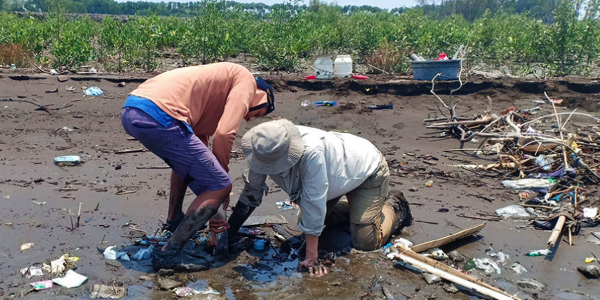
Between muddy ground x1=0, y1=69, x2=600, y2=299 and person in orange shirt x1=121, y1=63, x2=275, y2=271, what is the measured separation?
0.59 meters

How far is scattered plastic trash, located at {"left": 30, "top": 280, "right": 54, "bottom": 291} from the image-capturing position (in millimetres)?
3936

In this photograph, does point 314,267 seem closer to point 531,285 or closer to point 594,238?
point 531,285

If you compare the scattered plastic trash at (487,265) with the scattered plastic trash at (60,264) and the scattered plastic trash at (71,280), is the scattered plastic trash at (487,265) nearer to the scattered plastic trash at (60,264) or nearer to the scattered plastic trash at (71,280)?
the scattered plastic trash at (71,280)

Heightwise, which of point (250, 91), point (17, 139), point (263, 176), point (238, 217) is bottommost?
point (17, 139)

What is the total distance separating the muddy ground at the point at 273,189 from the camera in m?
4.27

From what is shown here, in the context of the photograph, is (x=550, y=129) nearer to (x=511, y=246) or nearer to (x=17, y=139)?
(x=511, y=246)

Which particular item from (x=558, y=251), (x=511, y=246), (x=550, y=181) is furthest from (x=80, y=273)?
(x=550, y=181)

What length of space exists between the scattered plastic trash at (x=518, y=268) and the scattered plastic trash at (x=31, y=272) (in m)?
3.86

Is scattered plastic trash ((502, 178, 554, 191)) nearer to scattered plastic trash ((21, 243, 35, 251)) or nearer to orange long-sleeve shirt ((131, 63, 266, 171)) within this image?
orange long-sleeve shirt ((131, 63, 266, 171))

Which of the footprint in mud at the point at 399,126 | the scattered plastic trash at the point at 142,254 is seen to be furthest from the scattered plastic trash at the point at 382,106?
the scattered plastic trash at the point at 142,254

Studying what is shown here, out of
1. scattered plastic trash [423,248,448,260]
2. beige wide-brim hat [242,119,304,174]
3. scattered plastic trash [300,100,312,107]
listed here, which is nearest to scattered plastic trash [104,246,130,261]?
beige wide-brim hat [242,119,304,174]

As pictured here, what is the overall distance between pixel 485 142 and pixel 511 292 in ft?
14.6

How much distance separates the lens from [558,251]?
4918mm

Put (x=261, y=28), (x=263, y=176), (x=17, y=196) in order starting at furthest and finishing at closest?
(x=261, y=28), (x=17, y=196), (x=263, y=176)
